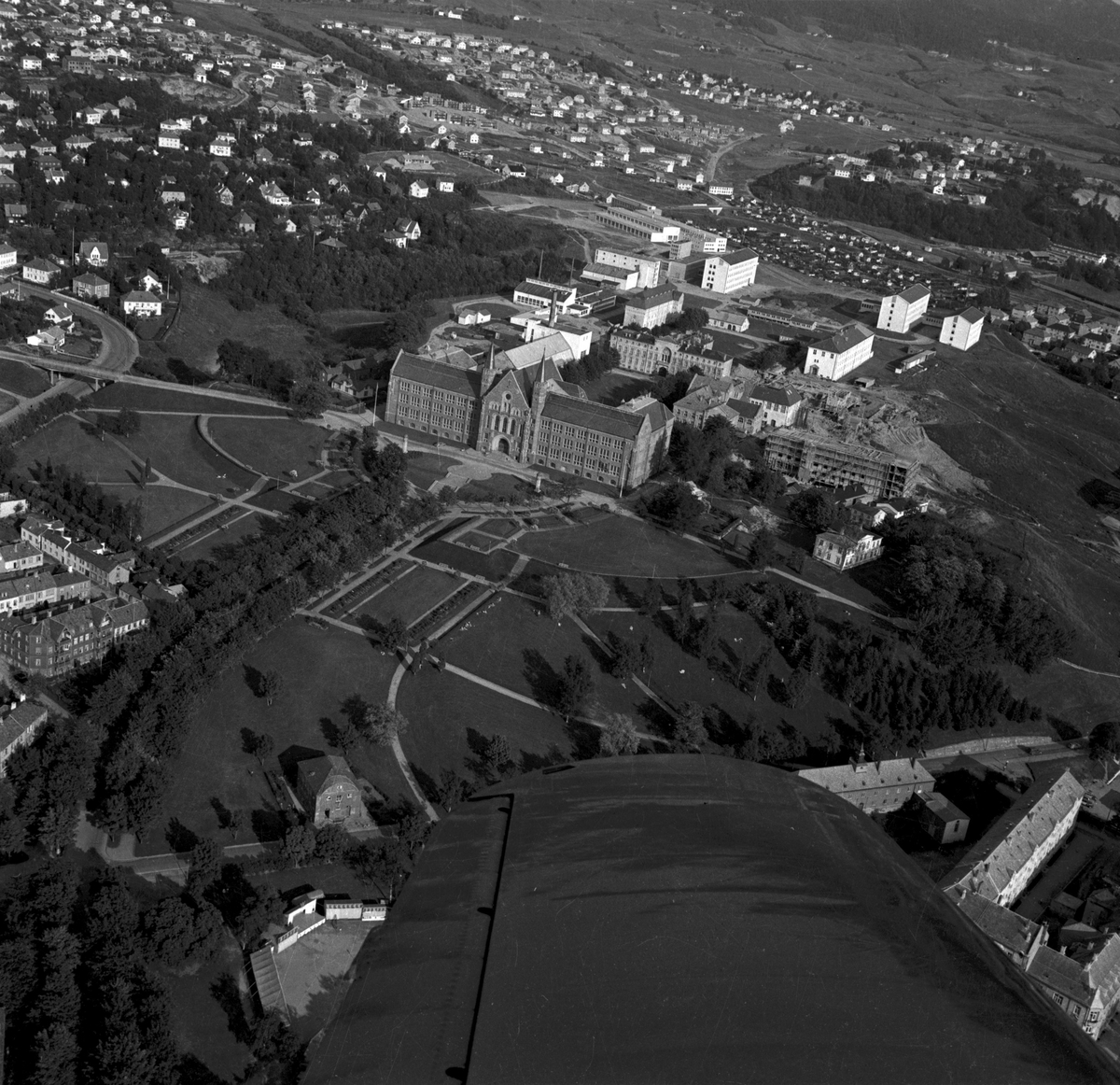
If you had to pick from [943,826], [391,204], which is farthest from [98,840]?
[391,204]

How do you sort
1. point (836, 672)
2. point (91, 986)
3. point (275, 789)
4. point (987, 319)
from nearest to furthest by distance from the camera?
point (91, 986)
point (275, 789)
point (836, 672)
point (987, 319)

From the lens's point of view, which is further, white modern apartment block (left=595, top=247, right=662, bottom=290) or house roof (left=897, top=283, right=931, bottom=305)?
white modern apartment block (left=595, top=247, right=662, bottom=290)

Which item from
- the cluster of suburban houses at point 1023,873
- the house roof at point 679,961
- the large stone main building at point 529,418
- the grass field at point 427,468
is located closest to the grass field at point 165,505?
the grass field at point 427,468

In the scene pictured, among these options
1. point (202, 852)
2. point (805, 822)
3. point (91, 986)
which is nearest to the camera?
point (805, 822)

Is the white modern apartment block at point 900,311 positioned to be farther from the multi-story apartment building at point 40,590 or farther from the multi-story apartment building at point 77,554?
the multi-story apartment building at point 40,590

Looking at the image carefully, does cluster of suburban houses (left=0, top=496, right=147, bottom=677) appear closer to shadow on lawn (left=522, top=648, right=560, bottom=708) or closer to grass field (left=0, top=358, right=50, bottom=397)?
grass field (left=0, top=358, right=50, bottom=397)

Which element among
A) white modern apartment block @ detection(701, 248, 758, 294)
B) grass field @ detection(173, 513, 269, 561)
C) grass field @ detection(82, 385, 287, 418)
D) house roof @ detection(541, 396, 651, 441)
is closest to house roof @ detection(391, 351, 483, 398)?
house roof @ detection(541, 396, 651, 441)

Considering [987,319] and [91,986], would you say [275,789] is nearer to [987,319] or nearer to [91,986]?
[91,986]
